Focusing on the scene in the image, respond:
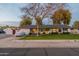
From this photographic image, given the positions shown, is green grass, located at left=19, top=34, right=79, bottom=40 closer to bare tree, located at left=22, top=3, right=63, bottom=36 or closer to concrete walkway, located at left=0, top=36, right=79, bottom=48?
concrete walkway, located at left=0, top=36, right=79, bottom=48

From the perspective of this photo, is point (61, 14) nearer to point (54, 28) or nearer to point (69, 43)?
point (54, 28)

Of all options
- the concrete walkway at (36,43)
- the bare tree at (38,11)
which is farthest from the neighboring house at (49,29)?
the concrete walkway at (36,43)

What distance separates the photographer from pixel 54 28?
1353 centimetres

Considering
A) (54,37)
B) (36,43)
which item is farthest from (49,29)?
(36,43)

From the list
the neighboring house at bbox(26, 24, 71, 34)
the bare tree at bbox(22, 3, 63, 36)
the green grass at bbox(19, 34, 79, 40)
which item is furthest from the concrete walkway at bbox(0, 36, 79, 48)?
the bare tree at bbox(22, 3, 63, 36)

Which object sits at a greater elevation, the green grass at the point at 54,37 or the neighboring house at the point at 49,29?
the neighboring house at the point at 49,29

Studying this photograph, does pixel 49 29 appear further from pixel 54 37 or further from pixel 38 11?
pixel 38 11

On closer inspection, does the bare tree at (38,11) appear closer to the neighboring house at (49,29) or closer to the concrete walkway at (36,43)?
the neighboring house at (49,29)

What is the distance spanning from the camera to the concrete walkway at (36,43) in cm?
1263

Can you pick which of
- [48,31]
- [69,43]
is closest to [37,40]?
[48,31]

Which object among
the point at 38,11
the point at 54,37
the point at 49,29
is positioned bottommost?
the point at 54,37

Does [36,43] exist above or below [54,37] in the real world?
below

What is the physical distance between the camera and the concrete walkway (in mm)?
12631

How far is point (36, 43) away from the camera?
12.9m
